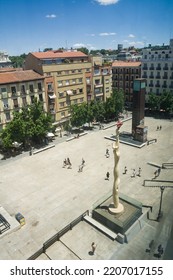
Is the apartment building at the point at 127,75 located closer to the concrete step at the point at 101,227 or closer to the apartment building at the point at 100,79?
the apartment building at the point at 100,79

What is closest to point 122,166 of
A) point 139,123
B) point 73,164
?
point 73,164

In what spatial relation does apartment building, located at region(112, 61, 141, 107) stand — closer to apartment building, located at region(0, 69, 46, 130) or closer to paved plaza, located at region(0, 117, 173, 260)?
paved plaza, located at region(0, 117, 173, 260)

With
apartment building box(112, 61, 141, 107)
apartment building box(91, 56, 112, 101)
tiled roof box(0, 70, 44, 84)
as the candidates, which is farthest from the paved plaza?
apartment building box(112, 61, 141, 107)

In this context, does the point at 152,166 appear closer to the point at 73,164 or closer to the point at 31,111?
the point at 73,164

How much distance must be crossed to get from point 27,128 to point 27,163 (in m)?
7.57

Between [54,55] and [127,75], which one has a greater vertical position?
[54,55]

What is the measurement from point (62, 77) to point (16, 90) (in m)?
13.5

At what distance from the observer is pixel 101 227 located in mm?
22109

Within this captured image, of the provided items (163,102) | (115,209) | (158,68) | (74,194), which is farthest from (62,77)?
(115,209)

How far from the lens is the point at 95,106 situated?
5569 cm

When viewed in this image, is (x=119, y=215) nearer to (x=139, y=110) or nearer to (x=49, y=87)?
(x=139, y=110)

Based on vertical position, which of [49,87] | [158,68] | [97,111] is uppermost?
[158,68]

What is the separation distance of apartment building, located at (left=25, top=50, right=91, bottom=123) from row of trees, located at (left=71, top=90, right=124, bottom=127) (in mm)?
4377

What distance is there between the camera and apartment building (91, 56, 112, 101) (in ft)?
205
